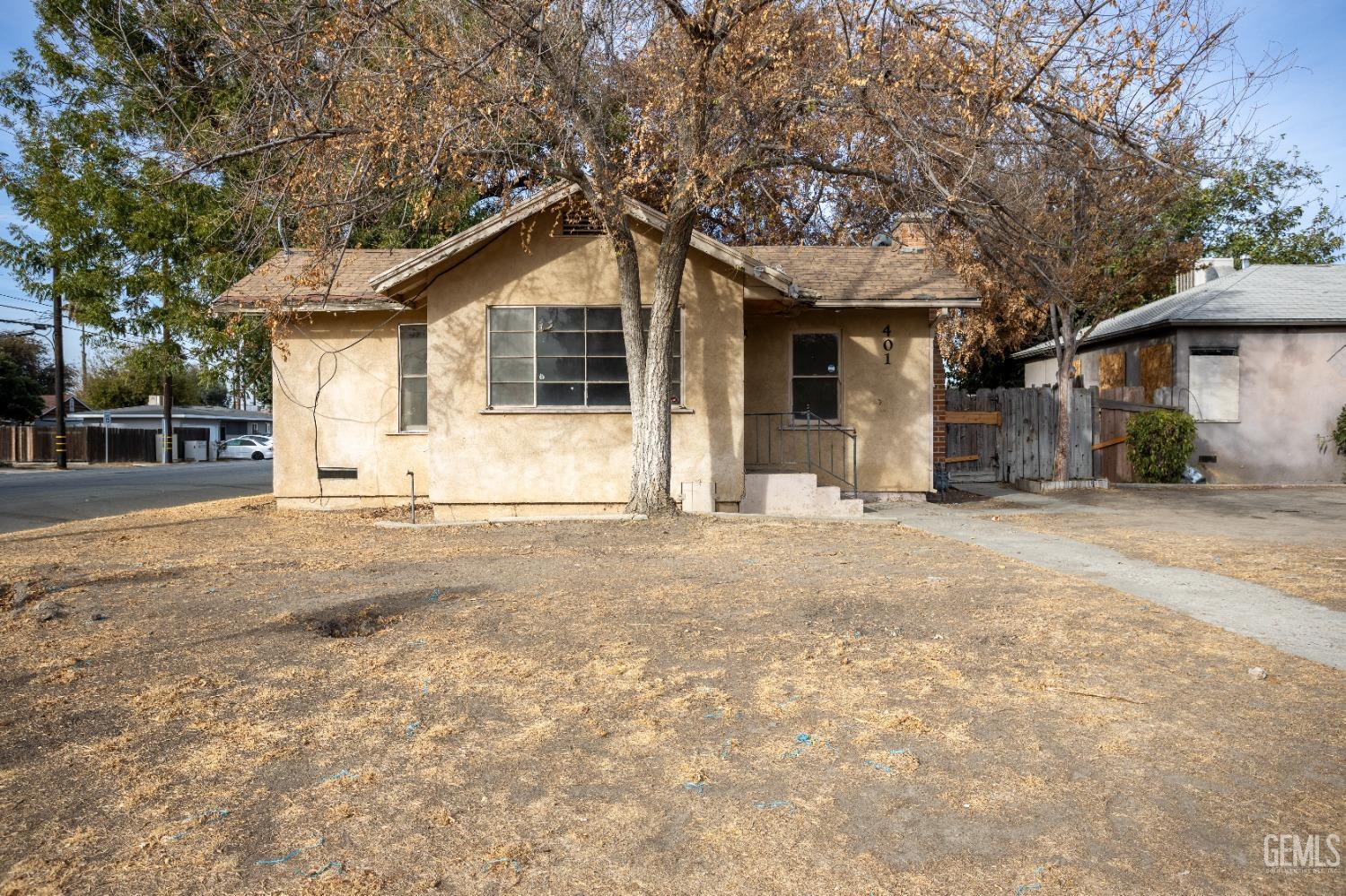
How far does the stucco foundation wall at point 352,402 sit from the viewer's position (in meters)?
14.6

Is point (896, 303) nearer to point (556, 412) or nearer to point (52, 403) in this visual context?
point (556, 412)

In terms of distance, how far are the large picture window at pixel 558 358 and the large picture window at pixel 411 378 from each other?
2.10m

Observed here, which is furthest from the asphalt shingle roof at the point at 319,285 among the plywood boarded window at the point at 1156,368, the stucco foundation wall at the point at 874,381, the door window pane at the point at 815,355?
the plywood boarded window at the point at 1156,368

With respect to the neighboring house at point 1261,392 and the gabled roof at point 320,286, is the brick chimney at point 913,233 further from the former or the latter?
the gabled roof at point 320,286

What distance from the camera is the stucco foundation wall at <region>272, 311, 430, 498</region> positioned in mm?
14586

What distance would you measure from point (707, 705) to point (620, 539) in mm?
5851

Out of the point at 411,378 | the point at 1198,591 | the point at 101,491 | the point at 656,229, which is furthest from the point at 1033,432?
the point at 101,491

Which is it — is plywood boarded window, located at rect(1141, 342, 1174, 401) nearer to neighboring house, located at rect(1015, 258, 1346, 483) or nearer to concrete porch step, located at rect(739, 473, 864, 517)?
neighboring house, located at rect(1015, 258, 1346, 483)

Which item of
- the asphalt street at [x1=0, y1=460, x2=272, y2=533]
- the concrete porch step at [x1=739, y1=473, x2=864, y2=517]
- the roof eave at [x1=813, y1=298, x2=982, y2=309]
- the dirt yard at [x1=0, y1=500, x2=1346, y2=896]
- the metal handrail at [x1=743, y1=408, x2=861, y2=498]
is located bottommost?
the dirt yard at [x1=0, y1=500, x2=1346, y2=896]

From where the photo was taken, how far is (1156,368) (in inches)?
808

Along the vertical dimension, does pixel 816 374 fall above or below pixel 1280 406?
above

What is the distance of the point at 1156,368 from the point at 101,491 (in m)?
24.1

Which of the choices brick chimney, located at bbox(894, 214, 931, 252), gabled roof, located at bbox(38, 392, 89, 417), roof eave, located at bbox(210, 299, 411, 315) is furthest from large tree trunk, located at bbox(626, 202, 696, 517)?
gabled roof, located at bbox(38, 392, 89, 417)

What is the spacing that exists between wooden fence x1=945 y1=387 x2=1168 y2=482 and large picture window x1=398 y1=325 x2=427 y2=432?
37.6 ft
